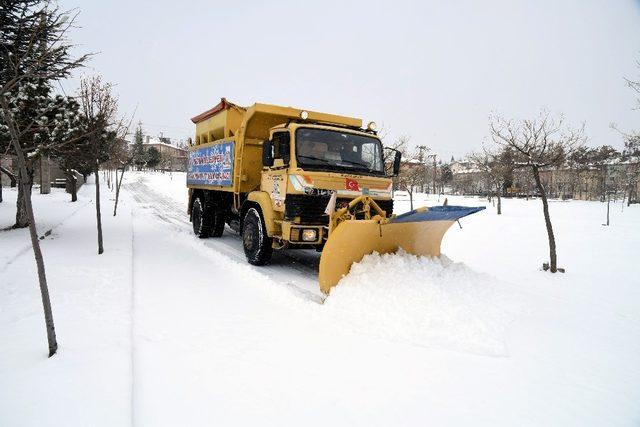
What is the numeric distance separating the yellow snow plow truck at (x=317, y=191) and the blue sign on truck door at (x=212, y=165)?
0.04 m

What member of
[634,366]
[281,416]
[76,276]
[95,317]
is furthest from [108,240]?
[634,366]

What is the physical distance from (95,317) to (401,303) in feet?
11.0

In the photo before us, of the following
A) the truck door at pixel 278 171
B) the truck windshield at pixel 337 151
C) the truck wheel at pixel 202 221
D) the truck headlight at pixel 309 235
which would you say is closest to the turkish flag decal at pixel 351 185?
the truck windshield at pixel 337 151

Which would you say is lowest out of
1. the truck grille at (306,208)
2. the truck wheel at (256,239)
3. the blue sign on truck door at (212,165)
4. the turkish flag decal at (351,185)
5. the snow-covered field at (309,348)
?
the snow-covered field at (309,348)

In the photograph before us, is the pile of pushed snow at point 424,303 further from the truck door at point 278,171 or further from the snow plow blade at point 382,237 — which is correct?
the truck door at point 278,171

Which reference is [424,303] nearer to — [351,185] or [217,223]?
[351,185]

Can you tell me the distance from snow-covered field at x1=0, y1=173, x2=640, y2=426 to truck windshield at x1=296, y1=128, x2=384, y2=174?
6.40 ft

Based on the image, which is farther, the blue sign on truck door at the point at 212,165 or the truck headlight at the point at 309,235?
the blue sign on truck door at the point at 212,165

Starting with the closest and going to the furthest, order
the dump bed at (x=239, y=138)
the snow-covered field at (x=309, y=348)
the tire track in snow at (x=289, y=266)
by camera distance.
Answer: the snow-covered field at (x=309, y=348)
the tire track in snow at (x=289, y=266)
the dump bed at (x=239, y=138)

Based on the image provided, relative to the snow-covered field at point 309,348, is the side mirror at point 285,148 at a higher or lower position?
higher

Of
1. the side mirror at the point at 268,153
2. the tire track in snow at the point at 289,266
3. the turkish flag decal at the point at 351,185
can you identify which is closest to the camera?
the tire track in snow at the point at 289,266

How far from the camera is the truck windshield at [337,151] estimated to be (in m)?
6.12

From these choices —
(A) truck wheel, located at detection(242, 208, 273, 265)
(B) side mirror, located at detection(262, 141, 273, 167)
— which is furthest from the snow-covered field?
(B) side mirror, located at detection(262, 141, 273, 167)

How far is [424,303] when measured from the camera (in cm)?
431
